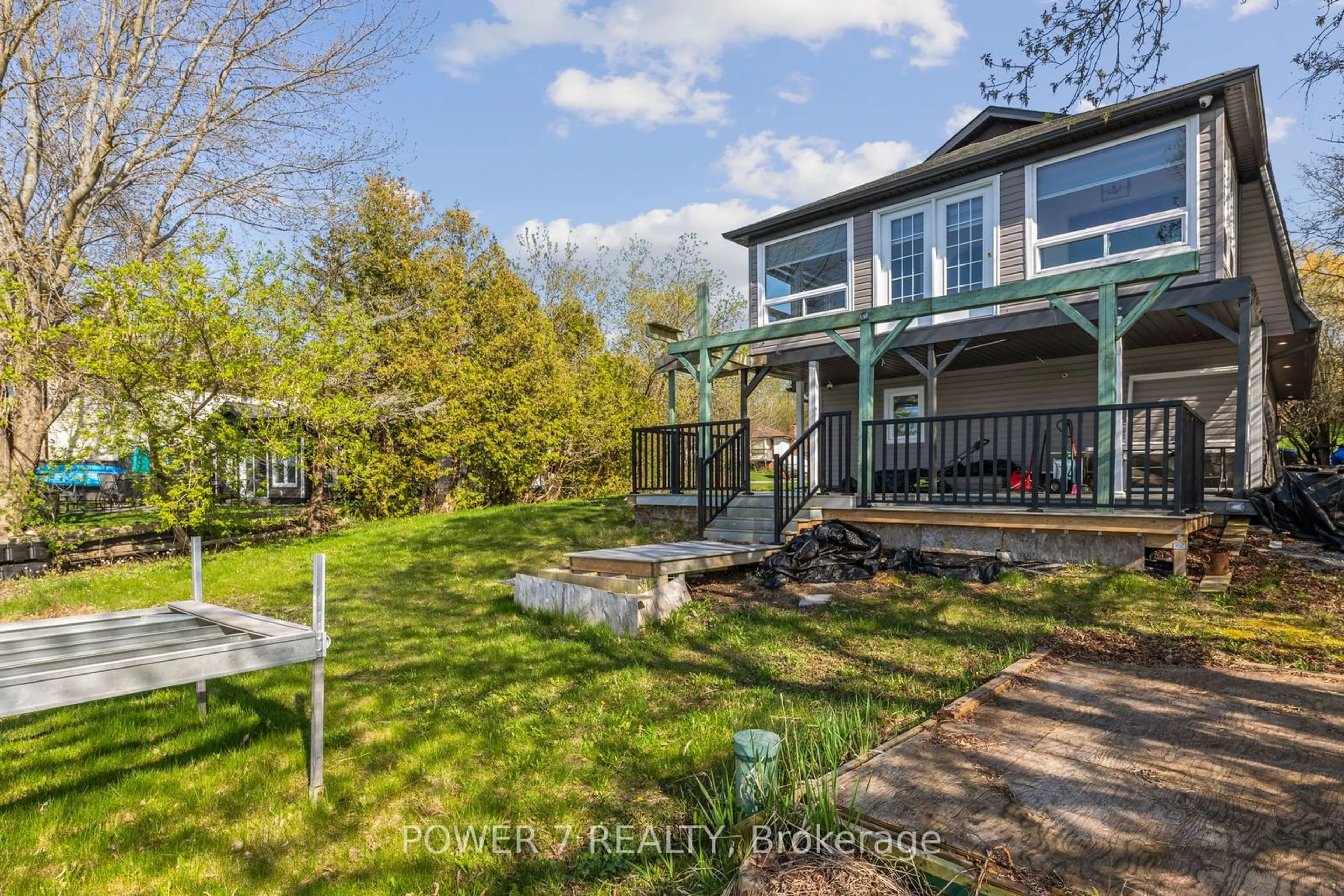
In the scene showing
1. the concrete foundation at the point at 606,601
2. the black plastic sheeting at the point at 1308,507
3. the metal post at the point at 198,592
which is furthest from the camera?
the black plastic sheeting at the point at 1308,507

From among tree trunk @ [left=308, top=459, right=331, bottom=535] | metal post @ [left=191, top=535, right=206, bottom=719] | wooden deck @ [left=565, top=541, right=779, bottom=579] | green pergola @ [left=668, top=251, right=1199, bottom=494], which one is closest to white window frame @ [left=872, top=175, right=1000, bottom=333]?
green pergola @ [left=668, top=251, right=1199, bottom=494]

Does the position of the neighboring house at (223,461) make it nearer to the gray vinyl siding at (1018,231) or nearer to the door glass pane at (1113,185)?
the gray vinyl siding at (1018,231)

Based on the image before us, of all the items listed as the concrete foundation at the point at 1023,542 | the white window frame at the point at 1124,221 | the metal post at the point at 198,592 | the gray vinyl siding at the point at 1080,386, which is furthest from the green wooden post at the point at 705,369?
the metal post at the point at 198,592

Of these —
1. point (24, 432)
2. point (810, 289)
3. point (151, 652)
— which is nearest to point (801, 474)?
point (810, 289)

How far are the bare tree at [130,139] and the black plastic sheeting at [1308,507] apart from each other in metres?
14.2

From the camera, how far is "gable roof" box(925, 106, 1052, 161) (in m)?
12.0

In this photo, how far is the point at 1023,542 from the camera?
657 centimetres

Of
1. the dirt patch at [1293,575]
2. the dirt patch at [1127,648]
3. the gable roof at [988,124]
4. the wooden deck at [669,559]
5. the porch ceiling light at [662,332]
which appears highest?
the gable roof at [988,124]

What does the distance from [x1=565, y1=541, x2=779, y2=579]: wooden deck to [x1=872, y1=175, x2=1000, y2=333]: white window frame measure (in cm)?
550

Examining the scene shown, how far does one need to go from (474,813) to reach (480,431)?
479 inches

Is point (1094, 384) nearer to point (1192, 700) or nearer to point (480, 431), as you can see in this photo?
point (1192, 700)

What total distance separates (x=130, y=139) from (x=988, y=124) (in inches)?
579

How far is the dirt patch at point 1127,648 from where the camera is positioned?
390 cm

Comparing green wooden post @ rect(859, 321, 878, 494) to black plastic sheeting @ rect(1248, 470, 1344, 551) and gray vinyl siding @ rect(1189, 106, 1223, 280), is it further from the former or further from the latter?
black plastic sheeting @ rect(1248, 470, 1344, 551)
